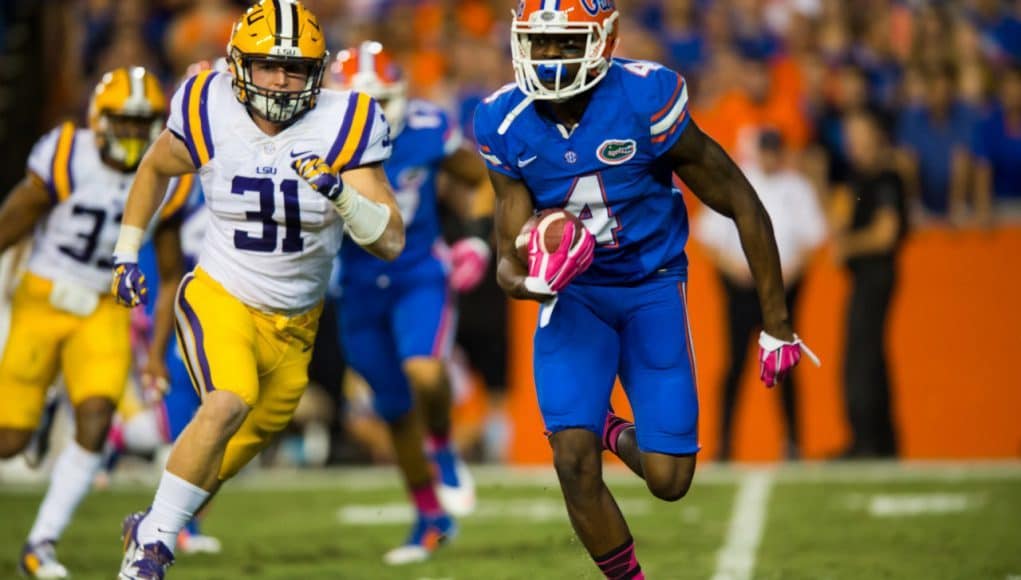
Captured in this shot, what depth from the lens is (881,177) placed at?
35.2 feet

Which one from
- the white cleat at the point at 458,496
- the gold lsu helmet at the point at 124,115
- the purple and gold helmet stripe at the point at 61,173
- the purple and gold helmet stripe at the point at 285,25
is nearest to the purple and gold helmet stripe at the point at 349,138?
the purple and gold helmet stripe at the point at 285,25

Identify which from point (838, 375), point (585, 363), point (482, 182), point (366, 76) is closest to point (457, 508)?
point (482, 182)

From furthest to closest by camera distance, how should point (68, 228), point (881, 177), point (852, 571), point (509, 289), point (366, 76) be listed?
point (881, 177) < point (366, 76) < point (68, 228) < point (852, 571) < point (509, 289)

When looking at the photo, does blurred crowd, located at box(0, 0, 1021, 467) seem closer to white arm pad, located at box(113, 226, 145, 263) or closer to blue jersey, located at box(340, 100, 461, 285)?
blue jersey, located at box(340, 100, 461, 285)

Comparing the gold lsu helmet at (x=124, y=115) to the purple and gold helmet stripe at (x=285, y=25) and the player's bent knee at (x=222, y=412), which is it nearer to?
the purple and gold helmet stripe at (x=285, y=25)

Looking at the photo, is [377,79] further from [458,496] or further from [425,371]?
[458,496]

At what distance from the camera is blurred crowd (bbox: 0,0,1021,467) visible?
11203 millimetres

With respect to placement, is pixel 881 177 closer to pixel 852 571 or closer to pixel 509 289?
pixel 852 571

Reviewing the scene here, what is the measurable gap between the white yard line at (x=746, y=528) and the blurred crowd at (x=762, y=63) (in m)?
2.13

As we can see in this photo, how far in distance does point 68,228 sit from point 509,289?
2597mm

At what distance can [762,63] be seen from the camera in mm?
11703

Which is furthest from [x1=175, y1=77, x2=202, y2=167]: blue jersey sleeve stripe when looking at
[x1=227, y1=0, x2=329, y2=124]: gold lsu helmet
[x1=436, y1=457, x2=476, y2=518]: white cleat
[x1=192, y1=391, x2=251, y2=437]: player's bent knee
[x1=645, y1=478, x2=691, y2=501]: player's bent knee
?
[x1=436, y1=457, x2=476, y2=518]: white cleat

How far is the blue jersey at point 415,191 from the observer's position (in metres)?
7.63

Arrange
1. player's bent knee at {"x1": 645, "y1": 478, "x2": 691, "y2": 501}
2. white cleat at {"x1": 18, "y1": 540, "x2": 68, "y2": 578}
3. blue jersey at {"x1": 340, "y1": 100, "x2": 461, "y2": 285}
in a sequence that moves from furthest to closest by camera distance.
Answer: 1. blue jersey at {"x1": 340, "y1": 100, "x2": 461, "y2": 285}
2. white cleat at {"x1": 18, "y1": 540, "x2": 68, "y2": 578}
3. player's bent knee at {"x1": 645, "y1": 478, "x2": 691, "y2": 501}
